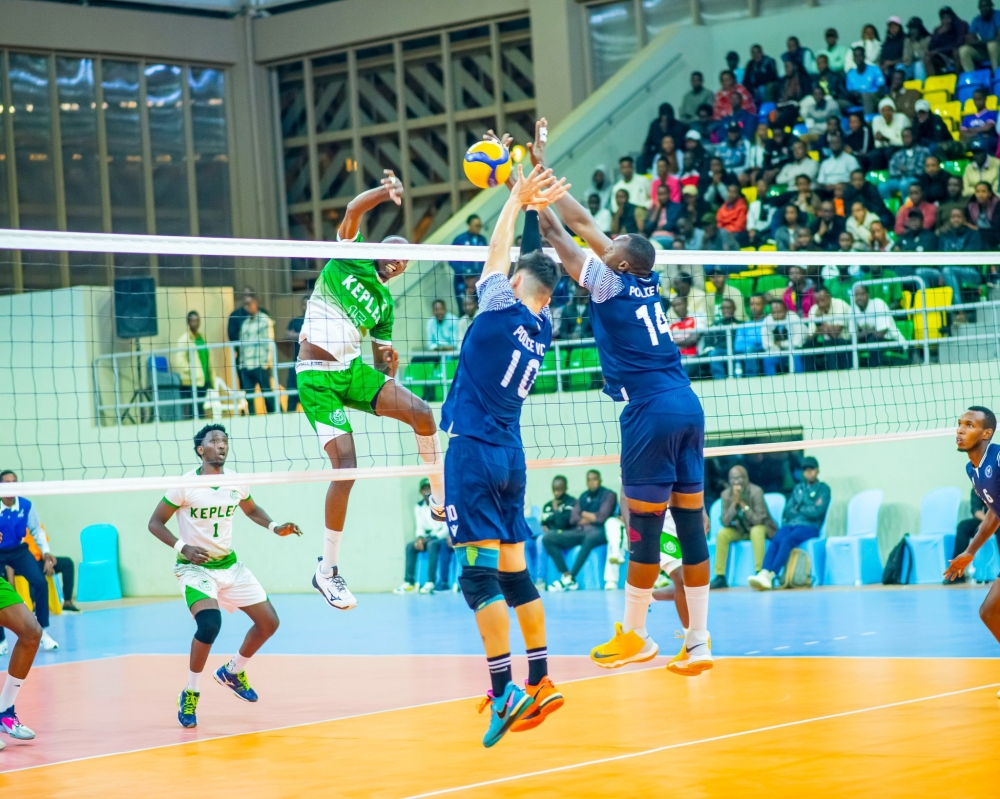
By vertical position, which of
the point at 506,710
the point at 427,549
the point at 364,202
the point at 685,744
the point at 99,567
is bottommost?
the point at 99,567

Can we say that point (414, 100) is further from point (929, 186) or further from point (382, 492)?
point (929, 186)

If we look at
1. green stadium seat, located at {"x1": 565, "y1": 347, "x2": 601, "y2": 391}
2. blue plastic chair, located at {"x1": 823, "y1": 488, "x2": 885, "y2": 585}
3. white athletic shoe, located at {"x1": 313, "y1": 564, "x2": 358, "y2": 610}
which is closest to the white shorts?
white athletic shoe, located at {"x1": 313, "y1": 564, "x2": 358, "y2": 610}

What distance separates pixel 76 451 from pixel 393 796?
15.7 m

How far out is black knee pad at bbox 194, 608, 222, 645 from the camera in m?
9.33

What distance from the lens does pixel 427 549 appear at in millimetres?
19562

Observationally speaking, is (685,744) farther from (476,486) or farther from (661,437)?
(476,486)

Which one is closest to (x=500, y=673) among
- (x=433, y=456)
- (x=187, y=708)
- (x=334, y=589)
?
(x=334, y=589)

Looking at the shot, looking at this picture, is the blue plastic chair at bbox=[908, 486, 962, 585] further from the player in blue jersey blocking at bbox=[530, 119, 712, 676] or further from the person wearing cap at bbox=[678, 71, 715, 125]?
the player in blue jersey blocking at bbox=[530, 119, 712, 676]

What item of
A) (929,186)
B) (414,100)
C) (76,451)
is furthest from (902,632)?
(414,100)

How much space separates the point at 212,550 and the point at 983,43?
47.1 ft

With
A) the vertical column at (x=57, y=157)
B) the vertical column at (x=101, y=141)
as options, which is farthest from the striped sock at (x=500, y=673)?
the vertical column at (x=101, y=141)

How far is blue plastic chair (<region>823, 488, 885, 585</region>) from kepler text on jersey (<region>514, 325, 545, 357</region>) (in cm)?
1064

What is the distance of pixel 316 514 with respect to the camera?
20500mm

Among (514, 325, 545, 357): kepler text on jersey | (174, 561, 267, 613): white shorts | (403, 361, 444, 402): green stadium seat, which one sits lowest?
(174, 561, 267, 613): white shorts
